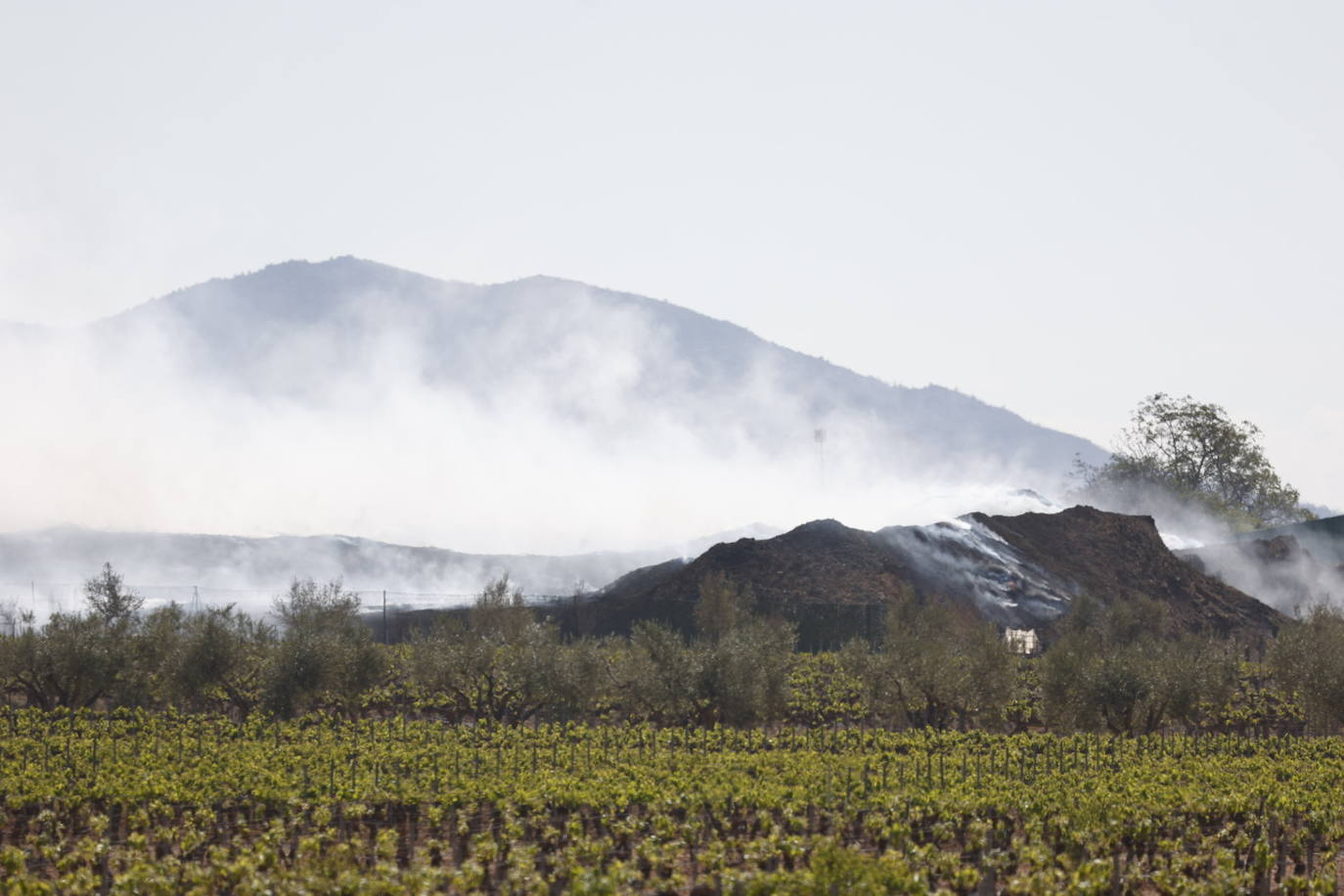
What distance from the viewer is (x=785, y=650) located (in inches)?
2562

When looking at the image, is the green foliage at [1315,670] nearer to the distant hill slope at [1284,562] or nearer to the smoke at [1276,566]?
the smoke at [1276,566]

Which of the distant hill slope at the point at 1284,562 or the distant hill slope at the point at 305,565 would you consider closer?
the distant hill slope at the point at 1284,562

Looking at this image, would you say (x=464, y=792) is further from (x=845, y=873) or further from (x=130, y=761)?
(x=845, y=873)

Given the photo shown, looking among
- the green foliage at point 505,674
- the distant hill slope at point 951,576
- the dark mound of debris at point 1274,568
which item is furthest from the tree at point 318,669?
the dark mound of debris at point 1274,568

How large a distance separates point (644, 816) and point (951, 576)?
73.8 m

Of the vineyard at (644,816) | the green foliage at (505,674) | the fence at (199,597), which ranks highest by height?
the fence at (199,597)

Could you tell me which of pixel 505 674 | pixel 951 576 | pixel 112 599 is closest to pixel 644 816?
pixel 505 674

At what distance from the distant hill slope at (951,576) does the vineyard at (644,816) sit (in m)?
48.6

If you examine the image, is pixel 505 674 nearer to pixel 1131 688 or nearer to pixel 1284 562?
pixel 1131 688

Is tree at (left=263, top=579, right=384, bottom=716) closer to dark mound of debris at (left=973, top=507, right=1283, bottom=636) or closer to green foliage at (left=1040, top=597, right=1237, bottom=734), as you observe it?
green foliage at (left=1040, top=597, right=1237, bottom=734)

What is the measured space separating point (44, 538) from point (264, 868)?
188m

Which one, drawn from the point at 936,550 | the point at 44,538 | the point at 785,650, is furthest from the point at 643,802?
the point at 44,538

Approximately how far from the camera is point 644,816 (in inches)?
1255

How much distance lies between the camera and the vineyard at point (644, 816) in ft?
76.3
